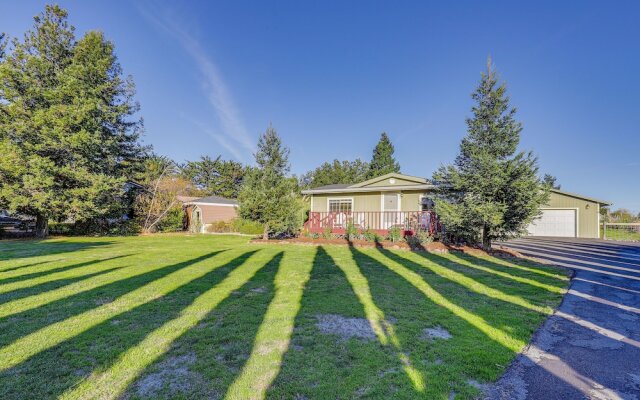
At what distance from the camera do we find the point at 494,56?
1053cm

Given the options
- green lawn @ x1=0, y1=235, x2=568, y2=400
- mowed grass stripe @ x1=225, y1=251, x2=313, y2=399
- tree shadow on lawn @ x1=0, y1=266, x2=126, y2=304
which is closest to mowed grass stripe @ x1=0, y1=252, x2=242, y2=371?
green lawn @ x1=0, y1=235, x2=568, y2=400

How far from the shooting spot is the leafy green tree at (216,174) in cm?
4266

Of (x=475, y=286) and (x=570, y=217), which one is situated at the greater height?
(x=570, y=217)

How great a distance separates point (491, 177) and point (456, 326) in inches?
307

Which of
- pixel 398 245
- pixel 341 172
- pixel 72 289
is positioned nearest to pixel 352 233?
pixel 398 245

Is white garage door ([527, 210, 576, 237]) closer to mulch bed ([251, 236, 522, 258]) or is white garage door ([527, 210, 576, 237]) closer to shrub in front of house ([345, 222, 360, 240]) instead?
mulch bed ([251, 236, 522, 258])

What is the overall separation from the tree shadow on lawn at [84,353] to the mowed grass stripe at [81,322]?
11 centimetres

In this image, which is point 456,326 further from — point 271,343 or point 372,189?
point 372,189

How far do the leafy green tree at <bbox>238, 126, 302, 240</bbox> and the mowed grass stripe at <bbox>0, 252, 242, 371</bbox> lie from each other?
718cm

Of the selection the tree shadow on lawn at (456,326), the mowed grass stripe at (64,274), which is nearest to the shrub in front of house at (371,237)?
the tree shadow on lawn at (456,326)

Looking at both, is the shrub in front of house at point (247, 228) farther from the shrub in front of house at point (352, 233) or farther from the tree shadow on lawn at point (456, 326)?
the tree shadow on lawn at point (456, 326)

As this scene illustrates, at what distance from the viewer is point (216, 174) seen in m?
44.4

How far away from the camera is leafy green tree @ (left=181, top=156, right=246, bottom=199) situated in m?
42.7

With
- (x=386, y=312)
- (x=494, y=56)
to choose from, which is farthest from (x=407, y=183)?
(x=386, y=312)
